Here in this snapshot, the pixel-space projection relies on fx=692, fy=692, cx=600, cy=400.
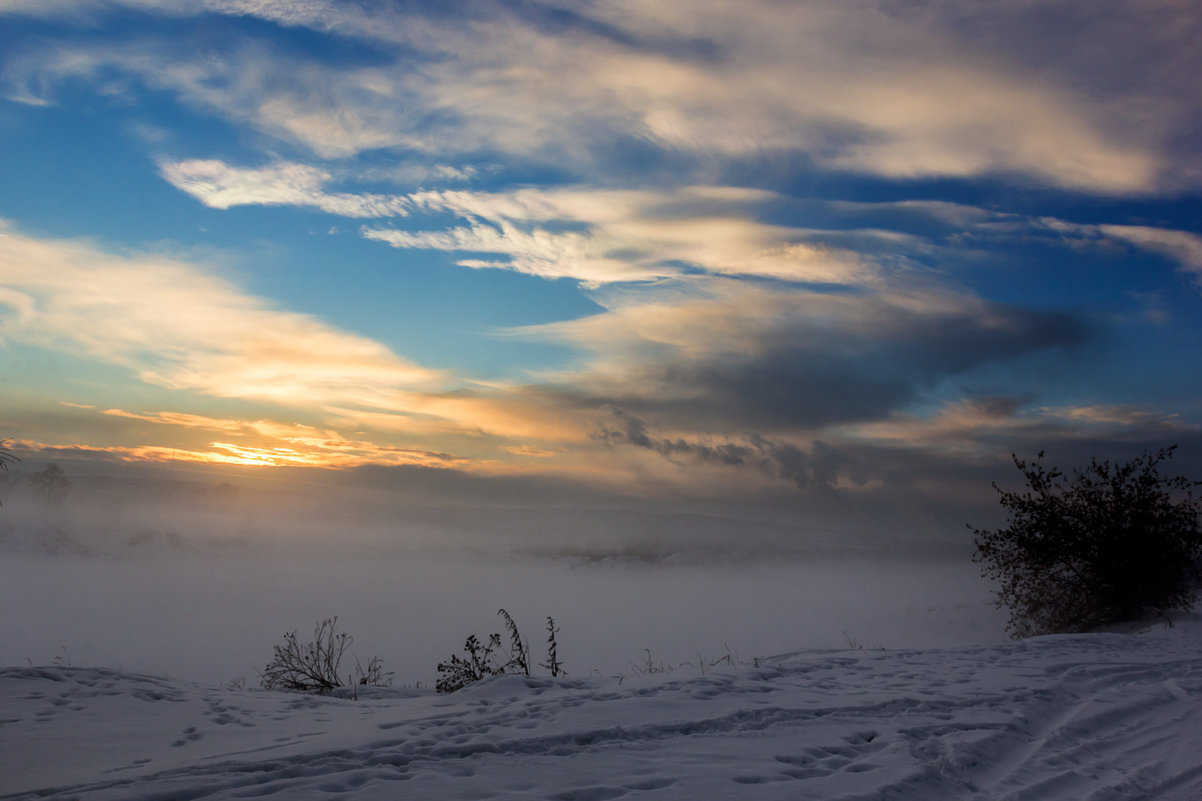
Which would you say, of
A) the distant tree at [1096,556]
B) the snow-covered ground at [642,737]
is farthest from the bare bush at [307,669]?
the distant tree at [1096,556]

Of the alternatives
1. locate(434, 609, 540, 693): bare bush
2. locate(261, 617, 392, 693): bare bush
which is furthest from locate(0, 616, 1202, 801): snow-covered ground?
locate(434, 609, 540, 693): bare bush

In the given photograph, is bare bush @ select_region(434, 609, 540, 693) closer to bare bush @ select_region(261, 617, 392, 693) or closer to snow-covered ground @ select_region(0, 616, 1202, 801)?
bare bush @ select_region(261, 617, 392, 693)

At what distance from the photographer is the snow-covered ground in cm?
625

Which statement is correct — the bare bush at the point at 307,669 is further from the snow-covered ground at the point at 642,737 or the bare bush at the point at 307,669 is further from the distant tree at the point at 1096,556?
the distant tree at the point at 1096,556

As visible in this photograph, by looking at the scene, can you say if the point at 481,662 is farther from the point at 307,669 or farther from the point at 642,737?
the point at 642,737

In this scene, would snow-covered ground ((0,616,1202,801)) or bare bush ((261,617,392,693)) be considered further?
bare bush ((261,617,392,693))

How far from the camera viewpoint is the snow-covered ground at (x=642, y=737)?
20.5 feet

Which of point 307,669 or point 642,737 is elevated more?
point 642,737

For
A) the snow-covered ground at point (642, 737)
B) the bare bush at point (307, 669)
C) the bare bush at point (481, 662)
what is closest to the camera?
the snow-covered ground at point (642, 737)

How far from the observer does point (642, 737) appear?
299 inches

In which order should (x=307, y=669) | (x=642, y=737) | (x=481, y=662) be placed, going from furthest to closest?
(x=307, y=669)
(x=481, y=662)
(x=642, y=737)

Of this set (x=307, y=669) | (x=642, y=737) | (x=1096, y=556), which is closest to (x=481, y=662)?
(x=307, y=669)

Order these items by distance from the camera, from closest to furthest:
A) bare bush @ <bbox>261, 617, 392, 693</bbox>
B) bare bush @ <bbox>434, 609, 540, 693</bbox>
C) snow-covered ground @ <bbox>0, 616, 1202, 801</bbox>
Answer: snow-covered ground @ <bbox>0, 616, 1202, 801</bbox>
bare bush @ <bbox>434, 609, 540, 693</bbox>
bare bush @ <bbox>261, 617, 392, 693</bbox>

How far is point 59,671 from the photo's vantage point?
10.9m
